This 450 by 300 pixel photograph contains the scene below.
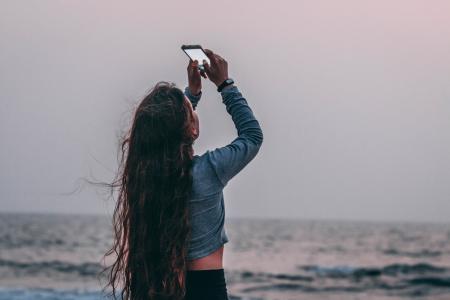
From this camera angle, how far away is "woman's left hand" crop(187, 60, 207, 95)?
2.76 metres

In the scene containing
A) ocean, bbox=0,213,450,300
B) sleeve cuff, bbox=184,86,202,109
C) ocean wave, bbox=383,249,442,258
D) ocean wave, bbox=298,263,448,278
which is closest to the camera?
sleeve cuff, bbox=184,86,202,109

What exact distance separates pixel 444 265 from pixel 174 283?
82.9ft

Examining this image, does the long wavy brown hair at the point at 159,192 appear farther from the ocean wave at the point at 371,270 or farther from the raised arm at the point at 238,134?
the ocean wave at the point at 371,270

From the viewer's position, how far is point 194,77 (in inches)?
112

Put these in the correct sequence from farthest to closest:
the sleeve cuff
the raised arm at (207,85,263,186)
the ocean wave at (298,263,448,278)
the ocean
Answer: the ocean wave at (298,263,448,278) → the ocean → the sleeve cuff → the raised arm at (207,85,263,186)

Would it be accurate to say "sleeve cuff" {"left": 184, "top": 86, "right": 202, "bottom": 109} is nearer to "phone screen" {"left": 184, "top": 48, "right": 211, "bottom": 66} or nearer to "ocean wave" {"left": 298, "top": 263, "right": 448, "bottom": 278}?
"phone screen" {"left": 184, "top": 48, "right": 211, "bottom": 66}

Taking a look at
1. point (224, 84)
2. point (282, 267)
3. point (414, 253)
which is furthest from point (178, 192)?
point (414, 253)

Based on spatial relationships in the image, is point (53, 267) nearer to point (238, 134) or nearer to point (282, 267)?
point (282, 267)

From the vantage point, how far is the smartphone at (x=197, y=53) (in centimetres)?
273

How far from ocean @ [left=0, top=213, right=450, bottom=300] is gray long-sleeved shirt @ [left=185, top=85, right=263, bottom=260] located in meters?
9.48

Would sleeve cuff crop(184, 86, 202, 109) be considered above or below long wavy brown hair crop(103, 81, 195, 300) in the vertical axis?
above

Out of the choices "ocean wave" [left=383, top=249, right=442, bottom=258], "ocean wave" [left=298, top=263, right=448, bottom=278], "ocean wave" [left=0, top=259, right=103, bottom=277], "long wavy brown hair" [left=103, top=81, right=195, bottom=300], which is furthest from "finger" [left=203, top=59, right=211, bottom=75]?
"ocean wave" [left=383, top=249, right=442, bottom=258]

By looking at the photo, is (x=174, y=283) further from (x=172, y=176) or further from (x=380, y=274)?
(x=380, y=274)

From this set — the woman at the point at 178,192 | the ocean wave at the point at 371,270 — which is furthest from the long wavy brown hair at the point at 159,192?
the ocean wave at the point at 371,270
